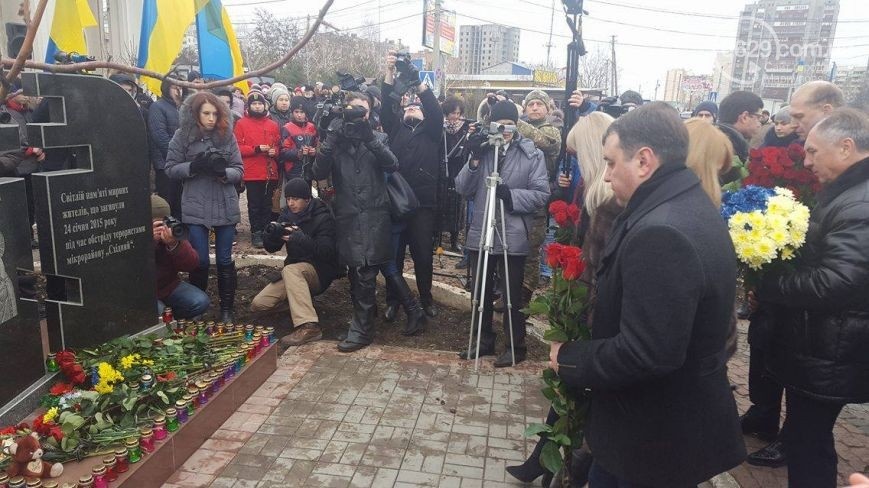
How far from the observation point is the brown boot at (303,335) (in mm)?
5391

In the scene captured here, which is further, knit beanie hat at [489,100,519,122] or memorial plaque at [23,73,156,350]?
knit beanie hat at [489,100,519,122]

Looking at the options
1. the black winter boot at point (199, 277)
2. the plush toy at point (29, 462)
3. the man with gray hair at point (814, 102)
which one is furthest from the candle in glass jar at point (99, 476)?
the man with gray hair at point (814, 102)

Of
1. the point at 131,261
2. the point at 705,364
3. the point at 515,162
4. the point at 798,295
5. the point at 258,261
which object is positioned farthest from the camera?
the point at 258,261

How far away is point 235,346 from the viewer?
454cm

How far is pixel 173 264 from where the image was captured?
497cm

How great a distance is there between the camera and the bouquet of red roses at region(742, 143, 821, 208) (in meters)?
3.52

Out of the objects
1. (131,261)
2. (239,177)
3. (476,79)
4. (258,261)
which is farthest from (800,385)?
(476,79)

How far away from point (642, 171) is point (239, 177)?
4.35 meters

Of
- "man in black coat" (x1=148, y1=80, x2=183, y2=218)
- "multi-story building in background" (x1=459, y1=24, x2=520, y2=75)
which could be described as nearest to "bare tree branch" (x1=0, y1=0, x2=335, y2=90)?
"man in black coat" (x1=148, y1=80, x2=183, y2=218)

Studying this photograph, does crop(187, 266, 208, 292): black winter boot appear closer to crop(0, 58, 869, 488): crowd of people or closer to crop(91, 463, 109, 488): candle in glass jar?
crop(0, 58, 869, 488): crowd of people

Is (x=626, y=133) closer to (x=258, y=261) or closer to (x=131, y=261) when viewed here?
(x=131, y=261)

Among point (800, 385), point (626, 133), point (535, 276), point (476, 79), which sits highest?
point (476, 79)

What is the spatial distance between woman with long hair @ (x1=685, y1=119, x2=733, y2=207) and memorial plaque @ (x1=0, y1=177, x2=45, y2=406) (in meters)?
3.64

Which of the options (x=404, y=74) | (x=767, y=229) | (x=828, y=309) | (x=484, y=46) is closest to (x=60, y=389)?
(x=404, y=74)
